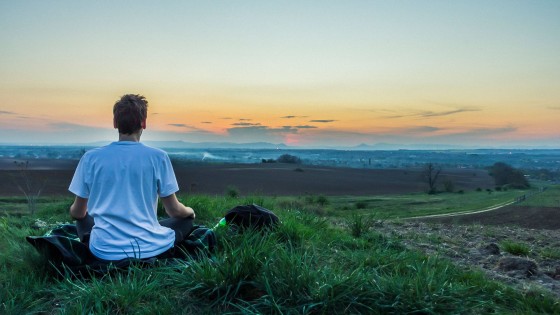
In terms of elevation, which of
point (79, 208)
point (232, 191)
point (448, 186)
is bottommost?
point (448, 186)

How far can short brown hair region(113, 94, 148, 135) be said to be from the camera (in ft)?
13.0

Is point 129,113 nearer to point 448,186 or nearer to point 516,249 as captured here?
point 516,249

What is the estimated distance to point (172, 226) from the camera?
4.61m

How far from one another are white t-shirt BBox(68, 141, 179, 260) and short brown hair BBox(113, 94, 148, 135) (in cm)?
14

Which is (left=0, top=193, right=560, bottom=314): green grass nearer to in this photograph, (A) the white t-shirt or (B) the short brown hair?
(A) the white t-shirt

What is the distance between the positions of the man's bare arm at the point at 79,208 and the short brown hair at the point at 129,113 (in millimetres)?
725

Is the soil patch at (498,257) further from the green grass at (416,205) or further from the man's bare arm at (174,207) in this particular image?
the green grass at (416,205)

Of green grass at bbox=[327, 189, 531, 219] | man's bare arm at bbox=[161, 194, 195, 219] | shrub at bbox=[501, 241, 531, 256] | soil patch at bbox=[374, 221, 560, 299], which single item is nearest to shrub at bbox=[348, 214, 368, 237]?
soil patch at bbox=[374, 221, 560, 299]

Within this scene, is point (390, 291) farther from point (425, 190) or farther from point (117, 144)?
point (425, 190)

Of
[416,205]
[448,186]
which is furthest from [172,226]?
[448,186]

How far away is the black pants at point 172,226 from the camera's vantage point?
14.8 feet

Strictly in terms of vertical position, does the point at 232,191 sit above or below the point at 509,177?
above

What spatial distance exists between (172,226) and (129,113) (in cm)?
122

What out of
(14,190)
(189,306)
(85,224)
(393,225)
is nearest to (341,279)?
(189,306)
